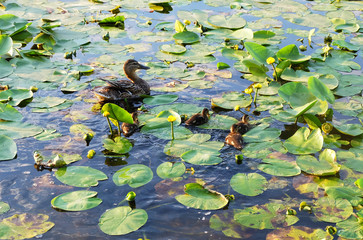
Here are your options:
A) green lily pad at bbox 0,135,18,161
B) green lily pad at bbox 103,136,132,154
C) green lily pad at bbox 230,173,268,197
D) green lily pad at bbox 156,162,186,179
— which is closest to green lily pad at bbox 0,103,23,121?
green lily pad at bbox 0,135,18,161

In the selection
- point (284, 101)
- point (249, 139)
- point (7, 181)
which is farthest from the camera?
point (284, 101)

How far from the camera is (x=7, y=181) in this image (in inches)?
204


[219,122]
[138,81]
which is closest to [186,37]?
[138,81]

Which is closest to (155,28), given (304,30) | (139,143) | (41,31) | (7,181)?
(41,31)

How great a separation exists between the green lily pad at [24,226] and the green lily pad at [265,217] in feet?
6.96

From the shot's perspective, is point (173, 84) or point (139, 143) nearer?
point (139, 143)

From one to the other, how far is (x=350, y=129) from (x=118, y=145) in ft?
11.3

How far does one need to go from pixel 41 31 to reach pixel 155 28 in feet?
8.81

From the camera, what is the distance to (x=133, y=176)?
517 cm

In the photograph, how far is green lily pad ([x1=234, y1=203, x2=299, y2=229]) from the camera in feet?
14.9

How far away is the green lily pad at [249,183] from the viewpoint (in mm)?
4957

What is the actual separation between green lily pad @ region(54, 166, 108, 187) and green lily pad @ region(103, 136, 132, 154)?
578 mm

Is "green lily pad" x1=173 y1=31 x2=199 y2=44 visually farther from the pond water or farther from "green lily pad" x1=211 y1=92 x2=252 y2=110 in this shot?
"green lily pad" x1=211 y1=92 x2=252 y2=110

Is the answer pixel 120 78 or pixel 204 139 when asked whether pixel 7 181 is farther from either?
pixel 120 78
